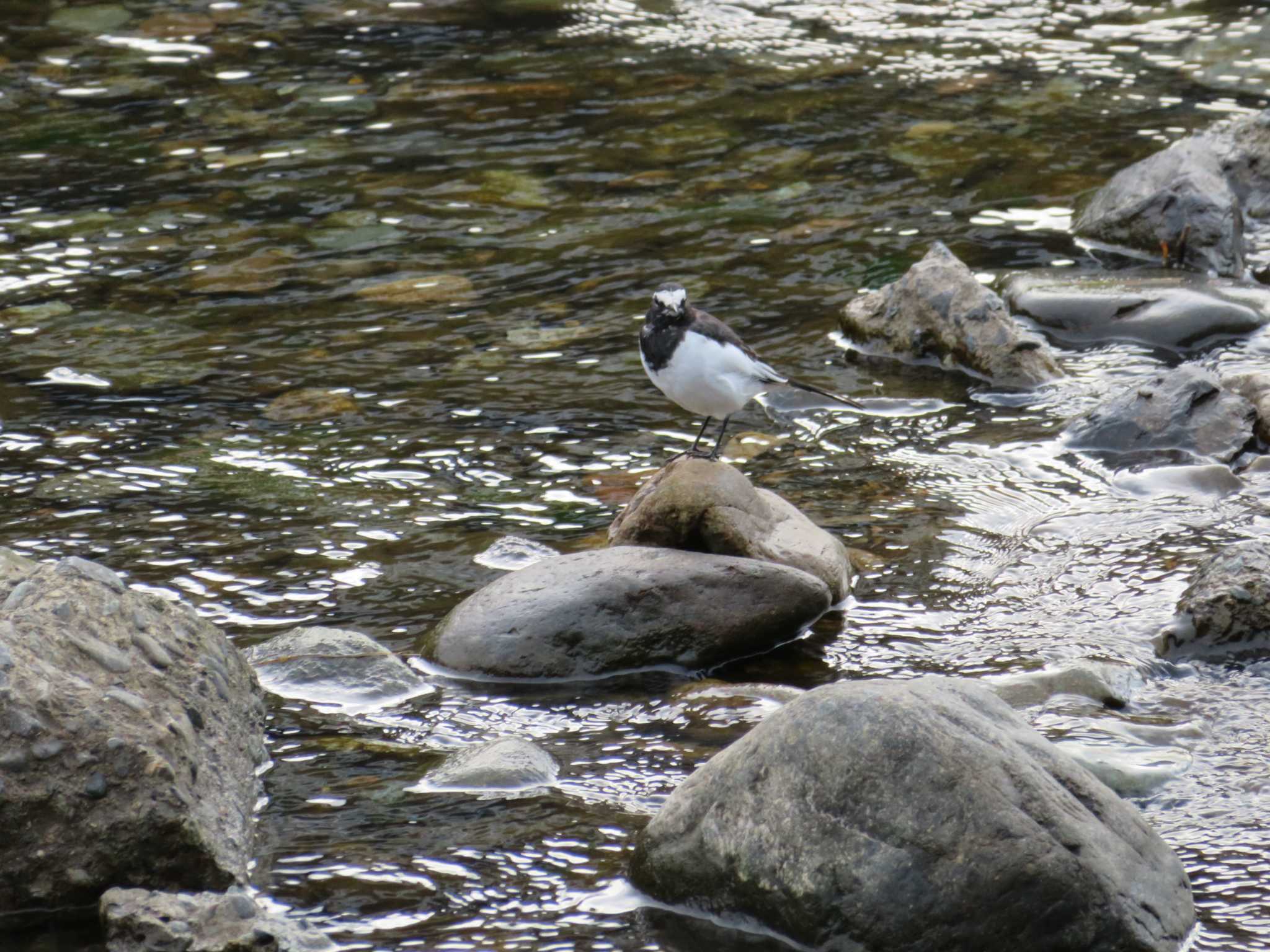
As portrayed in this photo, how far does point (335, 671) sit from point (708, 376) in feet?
6.39

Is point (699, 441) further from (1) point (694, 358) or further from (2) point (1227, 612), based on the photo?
(2) point (1227, 612)

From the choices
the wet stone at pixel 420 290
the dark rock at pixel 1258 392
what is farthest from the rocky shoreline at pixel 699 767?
the wet stone at pixel 420 290

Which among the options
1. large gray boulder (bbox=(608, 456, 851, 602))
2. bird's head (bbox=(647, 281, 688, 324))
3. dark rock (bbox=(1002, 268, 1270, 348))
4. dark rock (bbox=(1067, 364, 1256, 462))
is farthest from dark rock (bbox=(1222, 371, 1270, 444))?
bird's head (bbox=(647, 281, 688, 324))

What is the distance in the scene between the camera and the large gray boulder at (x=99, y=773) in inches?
179

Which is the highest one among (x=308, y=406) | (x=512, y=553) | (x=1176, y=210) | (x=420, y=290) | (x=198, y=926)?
(x=1176, y=210)

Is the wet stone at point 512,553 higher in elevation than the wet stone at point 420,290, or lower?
lower

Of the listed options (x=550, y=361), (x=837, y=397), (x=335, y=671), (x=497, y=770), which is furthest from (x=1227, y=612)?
(x=550, y=361)

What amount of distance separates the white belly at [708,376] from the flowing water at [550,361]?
2.49ft

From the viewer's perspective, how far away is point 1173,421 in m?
7.84

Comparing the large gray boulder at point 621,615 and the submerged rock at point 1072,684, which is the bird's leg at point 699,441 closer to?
the large gray boulder at point 621,615

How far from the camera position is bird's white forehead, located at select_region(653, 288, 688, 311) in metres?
6.82

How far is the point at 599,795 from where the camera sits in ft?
17.1

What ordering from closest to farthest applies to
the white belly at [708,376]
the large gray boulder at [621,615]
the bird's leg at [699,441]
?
1. the large gray boulder at [621,615]
2. the white belly at [708,376]
3. the bird's leg at [699,441]

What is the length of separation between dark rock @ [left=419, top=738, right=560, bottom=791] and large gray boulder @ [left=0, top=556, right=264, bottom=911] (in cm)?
64
